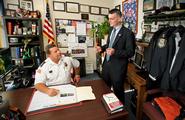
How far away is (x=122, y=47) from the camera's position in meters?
2.02

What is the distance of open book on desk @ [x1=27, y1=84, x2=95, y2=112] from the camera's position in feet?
3.90

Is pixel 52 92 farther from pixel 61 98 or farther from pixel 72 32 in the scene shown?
pixel 72 32

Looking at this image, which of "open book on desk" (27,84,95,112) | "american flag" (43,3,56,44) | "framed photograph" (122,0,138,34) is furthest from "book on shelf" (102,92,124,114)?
"american flag" (43,3,56,44)

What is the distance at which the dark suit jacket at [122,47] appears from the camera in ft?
6.34

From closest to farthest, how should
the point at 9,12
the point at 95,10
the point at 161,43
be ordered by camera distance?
the point at 161,43
the point at 9,12
the point at 95,10

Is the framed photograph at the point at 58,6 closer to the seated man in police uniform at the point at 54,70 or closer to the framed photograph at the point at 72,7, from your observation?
the framed photograph at the point at 72,7

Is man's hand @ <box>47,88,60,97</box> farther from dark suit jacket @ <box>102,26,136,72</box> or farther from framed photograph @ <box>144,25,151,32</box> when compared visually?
framed photograph @ <box>144,25,151,32</box>

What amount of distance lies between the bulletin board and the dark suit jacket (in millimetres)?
2319

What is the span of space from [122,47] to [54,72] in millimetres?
996

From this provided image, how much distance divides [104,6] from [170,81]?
134 inches

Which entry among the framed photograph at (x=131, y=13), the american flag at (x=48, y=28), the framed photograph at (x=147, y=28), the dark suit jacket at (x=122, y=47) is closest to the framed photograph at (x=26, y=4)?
the american flag at (x=48, y=28)

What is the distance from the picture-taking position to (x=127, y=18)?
11.3ft

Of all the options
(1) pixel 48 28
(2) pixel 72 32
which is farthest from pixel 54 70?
(2) pixel 72 32

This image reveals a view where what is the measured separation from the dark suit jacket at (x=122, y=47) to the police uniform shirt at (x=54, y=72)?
67 centimetres
